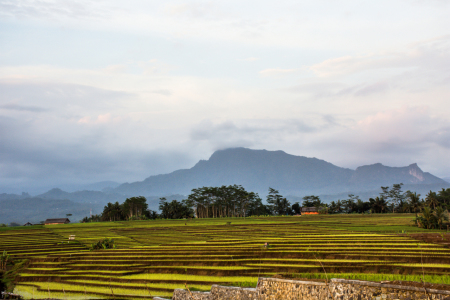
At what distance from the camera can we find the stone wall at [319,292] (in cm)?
768

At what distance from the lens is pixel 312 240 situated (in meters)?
32.0

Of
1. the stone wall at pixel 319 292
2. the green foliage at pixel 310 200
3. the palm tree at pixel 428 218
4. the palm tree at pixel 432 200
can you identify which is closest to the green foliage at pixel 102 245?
the stone wall at pixel 319 292

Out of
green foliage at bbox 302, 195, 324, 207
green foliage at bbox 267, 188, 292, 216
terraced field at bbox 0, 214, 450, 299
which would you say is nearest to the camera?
terraced field at bbox 0, 214, 450, 299

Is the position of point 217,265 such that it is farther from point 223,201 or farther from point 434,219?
point 223,201

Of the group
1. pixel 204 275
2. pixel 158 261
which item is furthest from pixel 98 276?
pixel 204 275

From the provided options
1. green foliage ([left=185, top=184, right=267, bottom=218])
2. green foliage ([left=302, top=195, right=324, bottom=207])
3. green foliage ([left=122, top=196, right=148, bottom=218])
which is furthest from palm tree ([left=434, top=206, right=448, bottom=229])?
green foliage ([left=122, top=196, right=148, bottom=218])

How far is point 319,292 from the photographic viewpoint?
368 inches

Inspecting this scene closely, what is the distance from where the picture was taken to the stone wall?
302 inches

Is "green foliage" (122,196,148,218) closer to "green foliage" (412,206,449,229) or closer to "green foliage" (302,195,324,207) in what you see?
"green foliage" (302,195,324,207)

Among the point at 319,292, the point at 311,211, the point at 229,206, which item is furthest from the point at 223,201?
the point at 319,292

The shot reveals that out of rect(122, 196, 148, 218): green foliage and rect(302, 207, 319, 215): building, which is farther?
rect(302, 207, 319, 215): building

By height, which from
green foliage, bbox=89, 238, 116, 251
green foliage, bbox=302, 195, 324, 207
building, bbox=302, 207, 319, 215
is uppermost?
green foliage, bbox=302, 195, 324, 207

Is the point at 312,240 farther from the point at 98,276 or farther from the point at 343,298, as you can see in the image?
the point at 343,298

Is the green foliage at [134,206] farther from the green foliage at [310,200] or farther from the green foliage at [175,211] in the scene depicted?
the green foliage at [310,200]
